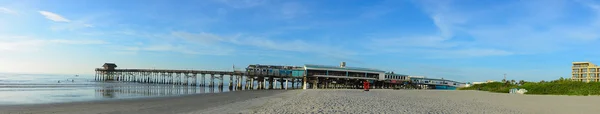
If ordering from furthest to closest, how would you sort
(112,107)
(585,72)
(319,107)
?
(585,72) → (112,107) → (319,107)

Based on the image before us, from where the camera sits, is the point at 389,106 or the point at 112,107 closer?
the point at 389,106

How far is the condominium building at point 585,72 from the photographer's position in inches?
2749

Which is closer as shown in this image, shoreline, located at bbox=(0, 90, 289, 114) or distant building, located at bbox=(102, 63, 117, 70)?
shoreline, located at bbox=(0, 90, 289, 114)

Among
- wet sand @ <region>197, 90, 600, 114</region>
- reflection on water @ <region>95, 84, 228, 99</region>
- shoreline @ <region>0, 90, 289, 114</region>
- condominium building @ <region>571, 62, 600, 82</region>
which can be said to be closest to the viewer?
wet sand @ <region>197, 90, 600, 114</region>

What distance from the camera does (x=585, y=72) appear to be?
73188 mm

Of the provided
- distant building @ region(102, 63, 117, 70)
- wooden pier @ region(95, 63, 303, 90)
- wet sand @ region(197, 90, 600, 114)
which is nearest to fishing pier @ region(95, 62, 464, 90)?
wooden pier @ region(95, 63, 303, 90)

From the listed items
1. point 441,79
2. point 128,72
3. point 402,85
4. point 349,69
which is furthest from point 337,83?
point 128,72

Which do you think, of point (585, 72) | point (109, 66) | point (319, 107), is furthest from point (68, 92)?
point (585, 72)

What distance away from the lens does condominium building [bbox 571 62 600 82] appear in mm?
69812

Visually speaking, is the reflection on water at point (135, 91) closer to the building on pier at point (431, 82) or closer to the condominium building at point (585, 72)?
the building on pier at point (431, 82)

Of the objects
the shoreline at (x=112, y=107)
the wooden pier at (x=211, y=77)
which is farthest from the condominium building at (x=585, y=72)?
the shoreline at (x=112, y=107)

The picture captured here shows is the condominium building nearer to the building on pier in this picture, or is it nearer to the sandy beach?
the building on pier

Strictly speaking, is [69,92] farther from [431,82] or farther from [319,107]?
[431,82]

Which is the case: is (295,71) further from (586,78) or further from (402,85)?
(586,78)
